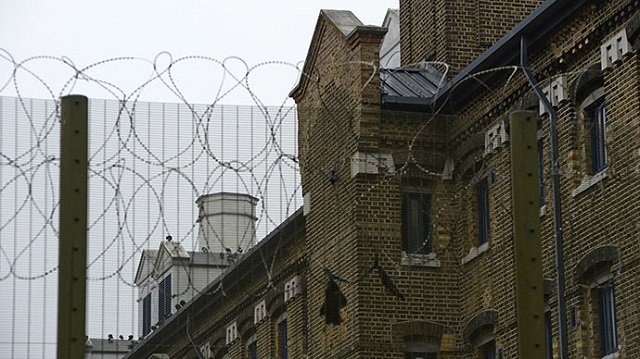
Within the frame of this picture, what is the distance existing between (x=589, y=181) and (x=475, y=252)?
13.9 feet

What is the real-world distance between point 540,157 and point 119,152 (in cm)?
1078

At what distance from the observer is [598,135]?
29.2m

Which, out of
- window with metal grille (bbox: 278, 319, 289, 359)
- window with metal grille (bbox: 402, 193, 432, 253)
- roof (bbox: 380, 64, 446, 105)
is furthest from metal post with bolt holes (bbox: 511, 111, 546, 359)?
window with metal grille (bbox: 278, 319, 289, 359)

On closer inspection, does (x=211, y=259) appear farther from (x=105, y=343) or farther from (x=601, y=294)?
(x=601, y=294)

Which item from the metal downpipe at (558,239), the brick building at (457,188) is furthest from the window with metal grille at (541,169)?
the metal downpipe at (558,239)

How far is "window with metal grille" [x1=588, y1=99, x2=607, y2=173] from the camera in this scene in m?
28.9

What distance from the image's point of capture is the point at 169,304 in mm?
42219

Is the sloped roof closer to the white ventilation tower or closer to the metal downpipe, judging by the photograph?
the white ventilation tower

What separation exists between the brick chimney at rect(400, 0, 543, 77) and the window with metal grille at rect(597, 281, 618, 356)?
9158 millimetres

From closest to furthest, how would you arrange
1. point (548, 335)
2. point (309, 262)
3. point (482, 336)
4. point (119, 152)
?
point (119, 152), point (548, 335), point (482, 336), point (309, 262)

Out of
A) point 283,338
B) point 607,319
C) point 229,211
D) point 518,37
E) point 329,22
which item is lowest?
point 607,319

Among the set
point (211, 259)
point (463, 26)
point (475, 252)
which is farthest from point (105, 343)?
point (463, 26)

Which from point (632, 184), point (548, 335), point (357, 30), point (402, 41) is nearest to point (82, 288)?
point (632, 184)

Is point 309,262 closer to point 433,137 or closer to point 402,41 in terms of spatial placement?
point 433,137
